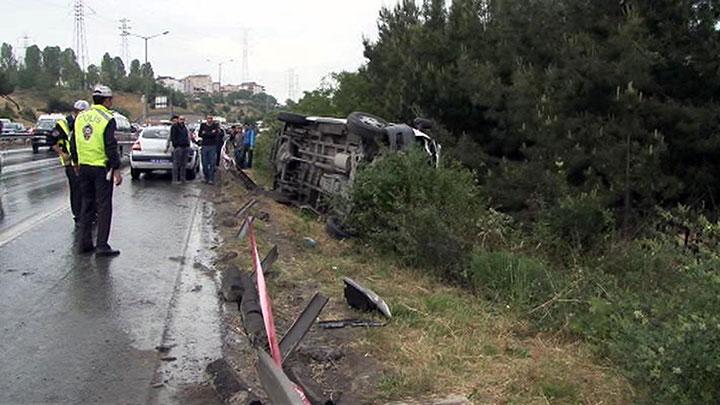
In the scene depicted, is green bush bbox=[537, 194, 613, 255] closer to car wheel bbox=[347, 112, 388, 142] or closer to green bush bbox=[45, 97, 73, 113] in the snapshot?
car wheel bbox=[347, 112, 388, 142]

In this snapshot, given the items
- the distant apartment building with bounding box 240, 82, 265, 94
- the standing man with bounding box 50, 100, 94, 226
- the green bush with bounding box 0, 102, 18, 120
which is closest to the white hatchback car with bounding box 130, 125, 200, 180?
the standing man with bounding box 50, 100, 94, 226

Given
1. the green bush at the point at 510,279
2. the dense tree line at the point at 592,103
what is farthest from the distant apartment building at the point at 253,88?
the green bush at the point at 510,279

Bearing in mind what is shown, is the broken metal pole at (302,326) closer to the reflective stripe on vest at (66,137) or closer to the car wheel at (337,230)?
the car wheel at (337,230)

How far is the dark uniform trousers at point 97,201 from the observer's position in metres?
8.75

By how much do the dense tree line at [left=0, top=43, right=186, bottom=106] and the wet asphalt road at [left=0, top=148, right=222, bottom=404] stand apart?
94953 millimetres

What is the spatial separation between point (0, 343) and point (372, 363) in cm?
277

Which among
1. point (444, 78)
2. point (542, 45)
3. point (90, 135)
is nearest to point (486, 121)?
point (444, 78)

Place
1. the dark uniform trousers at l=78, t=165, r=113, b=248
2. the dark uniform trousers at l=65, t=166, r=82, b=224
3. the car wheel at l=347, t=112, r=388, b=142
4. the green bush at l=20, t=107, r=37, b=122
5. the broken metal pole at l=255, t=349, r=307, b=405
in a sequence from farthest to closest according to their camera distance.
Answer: the green bush at l=20, t=107, r=37, b=122 → the dark uniform trousers at l=65, t=166, r=82, b=224 → the car wheel at l=347, t=112, r=388, b=142 → the dark uniform trousers at l=78, t=165, r=113, b=248 → the broken metal pole at l=255, t=349, r=307, b=405

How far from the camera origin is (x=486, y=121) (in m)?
20.2

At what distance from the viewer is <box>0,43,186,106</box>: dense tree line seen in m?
108

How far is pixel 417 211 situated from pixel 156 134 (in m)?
14.8

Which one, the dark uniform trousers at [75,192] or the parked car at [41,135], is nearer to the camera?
the dark uniform trousers at [75,192]

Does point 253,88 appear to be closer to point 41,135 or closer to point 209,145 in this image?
point 41,135

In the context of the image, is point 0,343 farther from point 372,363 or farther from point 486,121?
point 486,121
